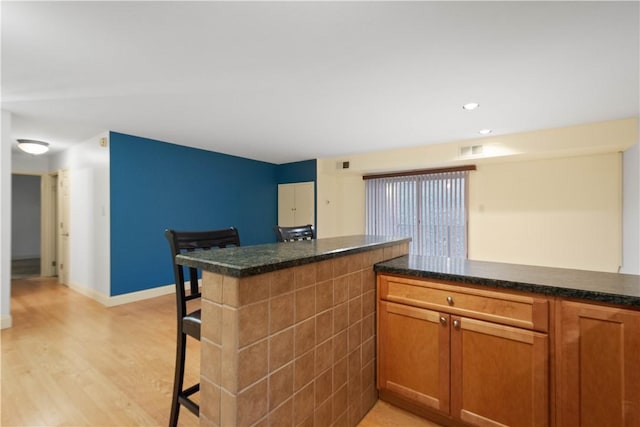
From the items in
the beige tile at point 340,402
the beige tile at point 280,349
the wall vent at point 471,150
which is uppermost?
the wall vent at point 471,150

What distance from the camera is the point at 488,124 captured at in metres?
3.53

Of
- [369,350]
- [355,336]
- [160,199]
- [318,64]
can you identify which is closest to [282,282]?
[355,336]

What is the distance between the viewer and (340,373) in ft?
5.07

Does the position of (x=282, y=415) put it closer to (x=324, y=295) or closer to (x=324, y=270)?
(x=324, y=295)

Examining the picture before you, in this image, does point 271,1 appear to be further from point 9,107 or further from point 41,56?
point 9,107

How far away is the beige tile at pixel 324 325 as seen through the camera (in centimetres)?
140

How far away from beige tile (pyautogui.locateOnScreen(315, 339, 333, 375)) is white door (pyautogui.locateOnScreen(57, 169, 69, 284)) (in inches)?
216

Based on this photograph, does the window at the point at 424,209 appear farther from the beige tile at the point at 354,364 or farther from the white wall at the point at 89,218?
the white wall at the point at 89,218

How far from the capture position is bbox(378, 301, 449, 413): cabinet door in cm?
160

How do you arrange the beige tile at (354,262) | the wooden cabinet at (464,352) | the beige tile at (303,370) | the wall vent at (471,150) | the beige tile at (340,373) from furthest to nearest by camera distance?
1. the wall vent at (471,150)
2. the beige tile at (354,262)
3. the beige tile at (340,373)
4. the wooden cabinet at (464,352)
5. the beige tile at (303,370)

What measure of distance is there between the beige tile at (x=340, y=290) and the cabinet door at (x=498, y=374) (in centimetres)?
57

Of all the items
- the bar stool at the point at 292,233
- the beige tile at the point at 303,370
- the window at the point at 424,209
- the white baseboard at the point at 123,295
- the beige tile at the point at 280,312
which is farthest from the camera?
the window at the point at 424,209

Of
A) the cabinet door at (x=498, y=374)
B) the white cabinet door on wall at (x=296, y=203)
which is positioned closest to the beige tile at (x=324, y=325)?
the cabinet door at (x=498, y=374)

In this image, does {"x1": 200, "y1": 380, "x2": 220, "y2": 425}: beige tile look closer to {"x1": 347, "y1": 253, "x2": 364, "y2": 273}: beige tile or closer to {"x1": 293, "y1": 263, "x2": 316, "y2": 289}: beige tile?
{"x1": 293, "y1": 263, "x2": 316, "y2": 289}: beige tile
